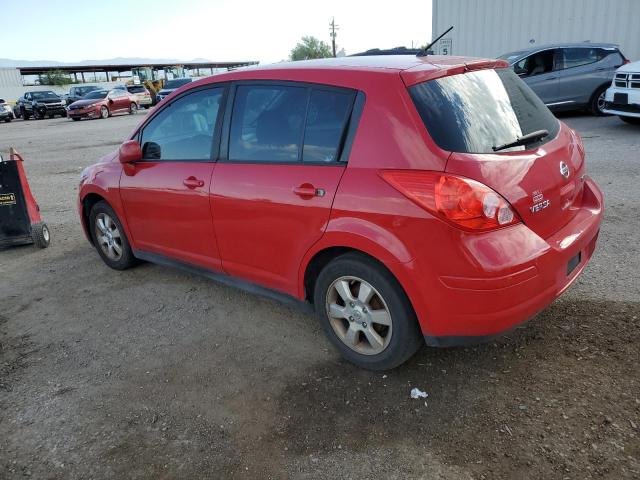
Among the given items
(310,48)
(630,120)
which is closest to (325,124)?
(630,120)

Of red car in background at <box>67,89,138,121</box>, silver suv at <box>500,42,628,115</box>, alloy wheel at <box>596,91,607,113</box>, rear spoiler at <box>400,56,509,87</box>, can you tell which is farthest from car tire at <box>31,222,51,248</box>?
red car in background at <box>67,89,138,121</box>

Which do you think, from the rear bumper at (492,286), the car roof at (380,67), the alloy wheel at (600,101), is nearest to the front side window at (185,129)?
the car roof at (380,67)

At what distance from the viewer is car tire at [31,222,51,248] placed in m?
5.80

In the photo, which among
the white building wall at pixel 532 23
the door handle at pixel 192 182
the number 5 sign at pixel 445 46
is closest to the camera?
the door handle at pixel 192 182

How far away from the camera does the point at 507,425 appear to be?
2537 mm

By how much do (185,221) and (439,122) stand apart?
2133mm

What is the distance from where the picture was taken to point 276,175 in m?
3.17

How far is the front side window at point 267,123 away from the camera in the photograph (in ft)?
10.3

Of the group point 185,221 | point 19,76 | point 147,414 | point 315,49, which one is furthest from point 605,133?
point 315,49

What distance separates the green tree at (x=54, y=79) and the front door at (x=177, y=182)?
6102 cm

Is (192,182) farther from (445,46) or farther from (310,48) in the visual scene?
(310,48)

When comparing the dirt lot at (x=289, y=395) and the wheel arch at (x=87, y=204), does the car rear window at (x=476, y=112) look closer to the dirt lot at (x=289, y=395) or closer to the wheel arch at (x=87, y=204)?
the dirt lot at (x=289, y=395)

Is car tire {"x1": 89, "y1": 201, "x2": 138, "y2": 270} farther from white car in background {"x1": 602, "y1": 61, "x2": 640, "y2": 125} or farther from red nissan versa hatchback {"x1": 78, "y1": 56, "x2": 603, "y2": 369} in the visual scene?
white car in background {"x1": 602, "y1": 61, "x2": 640, "y2": 125}

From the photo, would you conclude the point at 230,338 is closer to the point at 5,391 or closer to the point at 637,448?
the point at 5,391
